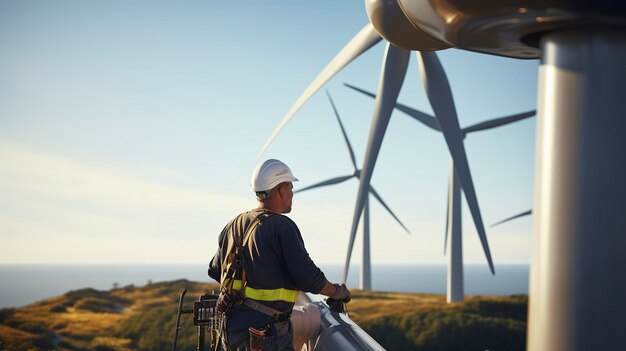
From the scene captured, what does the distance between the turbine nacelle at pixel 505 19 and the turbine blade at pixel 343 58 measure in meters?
9.80

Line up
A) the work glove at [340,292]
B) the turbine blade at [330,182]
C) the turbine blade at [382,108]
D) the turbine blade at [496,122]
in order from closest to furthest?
1. the work glove at [340,292]
2. the turbine blade at [382,108]
3. the turbine blade at [330,182]
4. the turbine blade at [496,122]

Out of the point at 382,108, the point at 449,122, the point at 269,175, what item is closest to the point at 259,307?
the point at 269,175

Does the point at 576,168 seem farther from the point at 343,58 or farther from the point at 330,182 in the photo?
the point at 330,182

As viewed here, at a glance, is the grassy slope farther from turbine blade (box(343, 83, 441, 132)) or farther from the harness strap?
the harness strap

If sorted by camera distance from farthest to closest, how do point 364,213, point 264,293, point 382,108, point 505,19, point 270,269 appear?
point 364,213 < point 382,108 < point 264,293 < point 270,269 < point 505,19

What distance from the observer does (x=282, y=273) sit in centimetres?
438

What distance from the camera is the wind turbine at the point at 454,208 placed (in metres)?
28.5

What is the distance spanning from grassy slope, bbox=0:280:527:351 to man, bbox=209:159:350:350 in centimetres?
2258

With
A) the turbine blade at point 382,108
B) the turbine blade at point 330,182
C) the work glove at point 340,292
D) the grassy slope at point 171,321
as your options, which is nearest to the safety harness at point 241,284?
the work glove at point 340,292

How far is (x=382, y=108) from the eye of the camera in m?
13.1

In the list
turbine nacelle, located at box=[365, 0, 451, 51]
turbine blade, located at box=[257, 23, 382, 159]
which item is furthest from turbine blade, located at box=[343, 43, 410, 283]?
turbine nacelle, located at box=[365, 0, 451, 51]

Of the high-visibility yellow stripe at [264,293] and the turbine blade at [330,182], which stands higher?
the turbine blade at [330,182]

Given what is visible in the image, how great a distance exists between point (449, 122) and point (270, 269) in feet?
36.9

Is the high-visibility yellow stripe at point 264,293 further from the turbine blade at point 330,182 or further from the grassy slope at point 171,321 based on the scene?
the turbine blade at point 330,182
